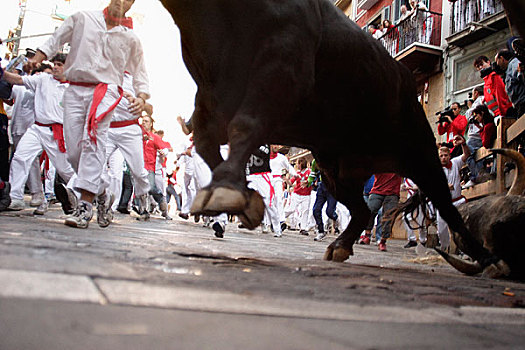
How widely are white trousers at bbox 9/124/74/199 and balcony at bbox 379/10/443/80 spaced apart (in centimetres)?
1446

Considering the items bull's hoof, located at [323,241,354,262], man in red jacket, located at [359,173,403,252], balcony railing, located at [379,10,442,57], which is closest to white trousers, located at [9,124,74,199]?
bull's hoof, located at [323,241,354,262]

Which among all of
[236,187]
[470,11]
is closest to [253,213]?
[236,187]

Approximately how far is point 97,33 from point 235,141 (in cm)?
352

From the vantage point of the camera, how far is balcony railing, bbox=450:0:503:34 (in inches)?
640

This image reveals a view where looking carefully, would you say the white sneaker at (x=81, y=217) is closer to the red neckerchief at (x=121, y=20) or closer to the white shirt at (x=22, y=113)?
the red neckerchief at (x=121, y=20)

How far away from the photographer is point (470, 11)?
56.3ft

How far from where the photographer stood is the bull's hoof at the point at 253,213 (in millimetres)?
2041

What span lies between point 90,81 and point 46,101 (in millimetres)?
2547

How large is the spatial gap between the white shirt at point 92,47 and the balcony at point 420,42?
1508cm

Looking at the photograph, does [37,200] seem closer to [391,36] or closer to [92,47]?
[92,47]

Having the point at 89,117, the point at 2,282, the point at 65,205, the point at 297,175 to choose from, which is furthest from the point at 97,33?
the point at 297,175

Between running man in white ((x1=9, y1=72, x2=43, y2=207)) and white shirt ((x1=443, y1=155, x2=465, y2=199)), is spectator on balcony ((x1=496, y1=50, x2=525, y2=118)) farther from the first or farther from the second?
running man in white ((x1=9, y1=72, x2=43, y2=207))

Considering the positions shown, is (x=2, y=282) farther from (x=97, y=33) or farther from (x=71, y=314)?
(x=97, y=33)

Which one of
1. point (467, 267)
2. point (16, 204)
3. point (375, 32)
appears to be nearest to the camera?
point (467, 267)
